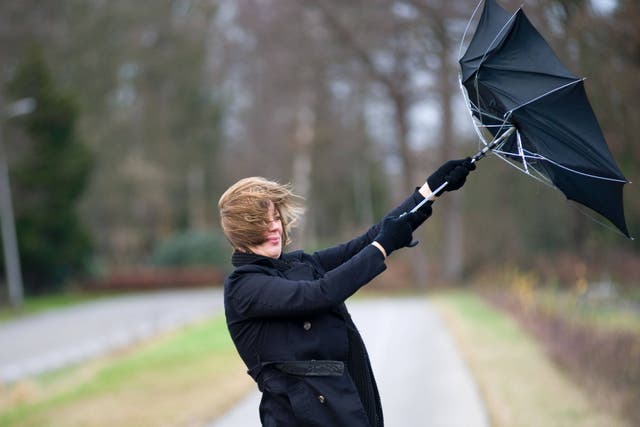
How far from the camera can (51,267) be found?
41.0 meters

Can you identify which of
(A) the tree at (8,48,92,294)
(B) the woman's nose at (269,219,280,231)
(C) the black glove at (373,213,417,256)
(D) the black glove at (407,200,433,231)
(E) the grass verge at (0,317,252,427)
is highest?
(A) the tree at (8,48,92,294)

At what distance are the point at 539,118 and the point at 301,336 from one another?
1.38m

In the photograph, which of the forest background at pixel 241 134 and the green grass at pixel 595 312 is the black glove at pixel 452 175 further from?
the forest background at pixel 241 134

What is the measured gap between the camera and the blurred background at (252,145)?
30594 millimetres

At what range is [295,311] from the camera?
3270 millimetres

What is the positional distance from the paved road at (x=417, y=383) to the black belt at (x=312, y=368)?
5096mm

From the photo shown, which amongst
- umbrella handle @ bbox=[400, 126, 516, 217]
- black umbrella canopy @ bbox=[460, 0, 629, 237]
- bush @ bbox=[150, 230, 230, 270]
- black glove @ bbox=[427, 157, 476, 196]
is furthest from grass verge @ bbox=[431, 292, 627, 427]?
bush @ bbox=[150, 230, 230, 270]

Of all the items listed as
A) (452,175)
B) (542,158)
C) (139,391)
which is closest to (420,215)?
(452,175)

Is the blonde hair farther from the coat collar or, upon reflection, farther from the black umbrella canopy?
the black umbrella canopy

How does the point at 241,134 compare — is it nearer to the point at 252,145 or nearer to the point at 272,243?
the point at 252,145

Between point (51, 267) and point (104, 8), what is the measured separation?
13.0m

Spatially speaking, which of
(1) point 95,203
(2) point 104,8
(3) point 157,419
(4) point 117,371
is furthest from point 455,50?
(1) point 95,203

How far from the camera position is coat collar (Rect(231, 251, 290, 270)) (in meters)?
3.49

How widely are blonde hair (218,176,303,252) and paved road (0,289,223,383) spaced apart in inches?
530
